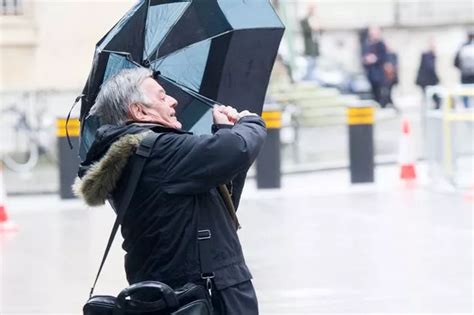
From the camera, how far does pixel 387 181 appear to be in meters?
15.3

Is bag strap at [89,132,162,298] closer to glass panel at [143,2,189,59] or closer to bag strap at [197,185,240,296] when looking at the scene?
bag strap at [197,185,240,296]

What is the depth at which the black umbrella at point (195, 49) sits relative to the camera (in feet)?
15.2

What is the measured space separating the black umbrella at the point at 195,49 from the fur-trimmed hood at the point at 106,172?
1.07ft

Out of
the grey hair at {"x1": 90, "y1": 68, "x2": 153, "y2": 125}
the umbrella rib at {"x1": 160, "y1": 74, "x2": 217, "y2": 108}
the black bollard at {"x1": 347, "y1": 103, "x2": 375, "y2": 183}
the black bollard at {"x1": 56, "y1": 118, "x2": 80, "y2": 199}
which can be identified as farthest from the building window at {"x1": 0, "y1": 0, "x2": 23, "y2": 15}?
the grey hair at {"x1": 90, "y1": 68, "x2": 153, "y2": 125}

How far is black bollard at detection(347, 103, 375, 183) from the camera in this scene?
14.8 m

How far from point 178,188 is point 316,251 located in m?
6.35

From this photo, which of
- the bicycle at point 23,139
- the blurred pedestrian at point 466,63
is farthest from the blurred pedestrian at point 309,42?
the bicycle at point 23,139

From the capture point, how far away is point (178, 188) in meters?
4.16

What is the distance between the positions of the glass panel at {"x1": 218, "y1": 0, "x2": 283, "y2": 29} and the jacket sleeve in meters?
0.62

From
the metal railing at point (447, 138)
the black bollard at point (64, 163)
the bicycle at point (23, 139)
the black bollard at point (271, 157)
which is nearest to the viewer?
the metal railing at point (447, 138)

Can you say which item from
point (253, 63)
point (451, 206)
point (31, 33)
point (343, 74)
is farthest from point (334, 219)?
point (343, 74)

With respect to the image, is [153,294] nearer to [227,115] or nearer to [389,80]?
[227,115]

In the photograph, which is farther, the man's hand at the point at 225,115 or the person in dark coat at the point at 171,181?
the man's hand at the point at 225,115

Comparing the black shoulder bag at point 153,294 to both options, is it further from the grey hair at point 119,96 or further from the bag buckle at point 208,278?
the grey hair at point 119,96
